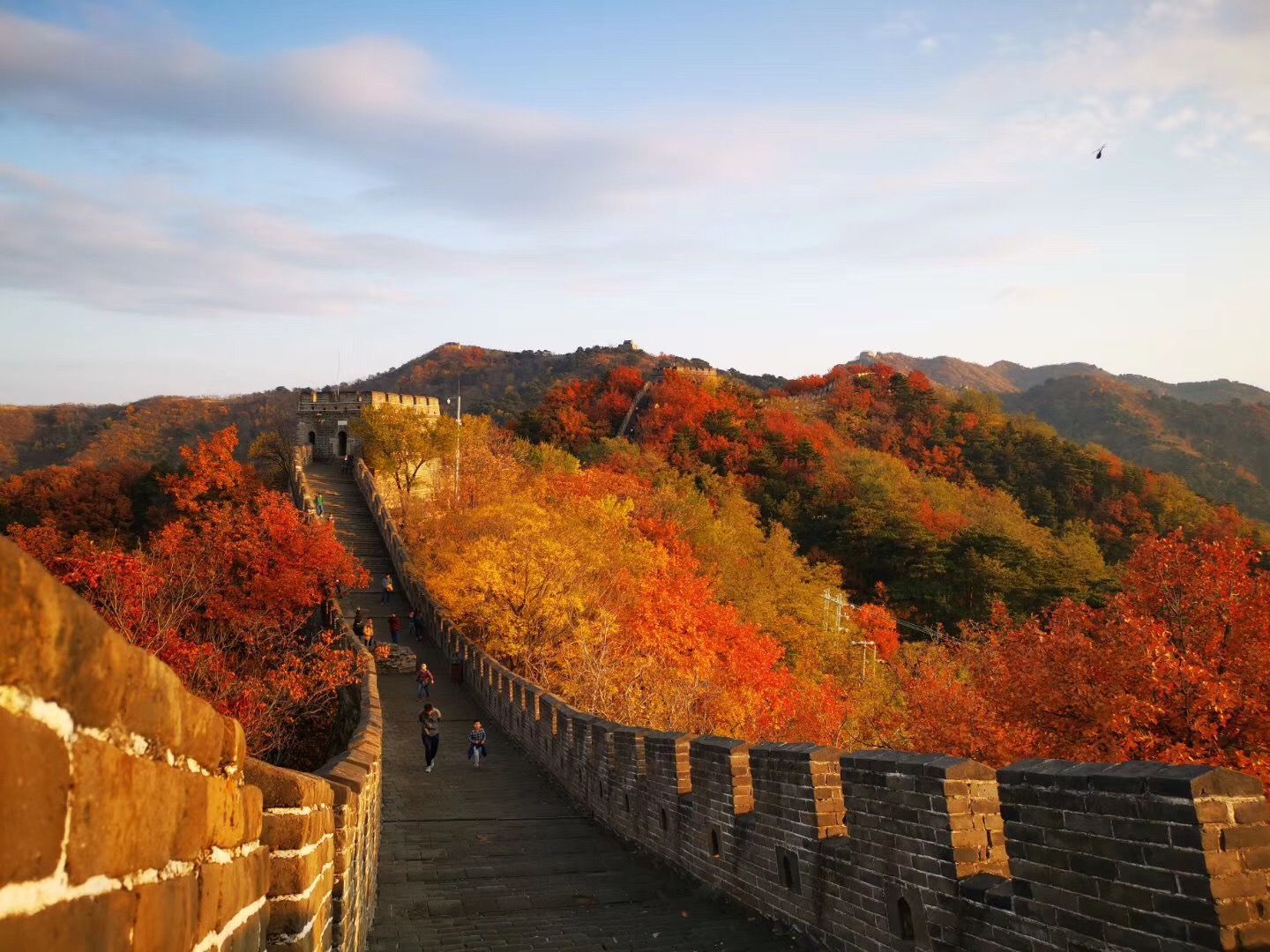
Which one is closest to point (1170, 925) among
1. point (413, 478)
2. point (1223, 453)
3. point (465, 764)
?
point (465, 764)

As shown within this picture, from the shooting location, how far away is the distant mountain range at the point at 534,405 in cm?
9700

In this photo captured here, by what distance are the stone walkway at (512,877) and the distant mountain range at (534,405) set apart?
6829 cm

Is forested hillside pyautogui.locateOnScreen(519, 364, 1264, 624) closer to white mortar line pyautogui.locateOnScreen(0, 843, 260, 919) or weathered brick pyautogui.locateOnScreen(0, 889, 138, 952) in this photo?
white mortar line pyautogui.locateOnScreen(0, 843, 260, 919)

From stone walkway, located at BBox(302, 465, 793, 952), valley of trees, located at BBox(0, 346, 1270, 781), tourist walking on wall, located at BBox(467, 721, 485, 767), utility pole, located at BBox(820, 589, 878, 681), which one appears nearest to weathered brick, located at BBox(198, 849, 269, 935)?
stone walkway, located at BBox(302, 465, 793, 952)

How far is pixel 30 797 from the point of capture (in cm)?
144

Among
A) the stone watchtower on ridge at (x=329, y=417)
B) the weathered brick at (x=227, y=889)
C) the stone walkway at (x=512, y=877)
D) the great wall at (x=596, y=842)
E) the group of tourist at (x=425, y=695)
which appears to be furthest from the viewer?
the stone watchtower on ridge at (x=329, y=417)

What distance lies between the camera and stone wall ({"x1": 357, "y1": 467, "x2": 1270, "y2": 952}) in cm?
405

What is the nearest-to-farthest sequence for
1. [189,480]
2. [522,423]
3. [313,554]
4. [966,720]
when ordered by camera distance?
1. [966,720]
2. [313,554]
3. [189,480]
4. [522,423]

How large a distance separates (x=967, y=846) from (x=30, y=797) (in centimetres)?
544

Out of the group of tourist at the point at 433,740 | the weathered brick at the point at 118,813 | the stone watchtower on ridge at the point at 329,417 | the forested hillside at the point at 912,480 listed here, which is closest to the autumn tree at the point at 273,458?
the stone watchtower on ridge at the point at 329,417

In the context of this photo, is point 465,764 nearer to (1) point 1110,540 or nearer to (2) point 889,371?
(1) point 1110,540

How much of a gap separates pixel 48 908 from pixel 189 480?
44680mm

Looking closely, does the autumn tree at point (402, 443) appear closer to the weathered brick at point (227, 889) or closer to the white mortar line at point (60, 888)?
the weathered brick at point (227, 889)

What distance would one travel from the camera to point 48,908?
1.49 meters
